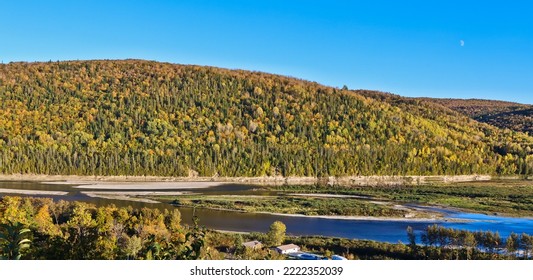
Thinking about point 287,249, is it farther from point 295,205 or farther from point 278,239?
point 295,205

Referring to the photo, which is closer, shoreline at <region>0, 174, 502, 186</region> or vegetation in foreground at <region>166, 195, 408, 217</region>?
vegetation in foreground at <region>166, 195, 408, 217</region>

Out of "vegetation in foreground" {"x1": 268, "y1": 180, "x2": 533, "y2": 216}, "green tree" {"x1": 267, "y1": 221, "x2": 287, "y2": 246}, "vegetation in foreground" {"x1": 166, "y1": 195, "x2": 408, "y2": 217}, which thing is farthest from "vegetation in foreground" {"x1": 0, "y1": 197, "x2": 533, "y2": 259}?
"vegetation in foreground" {"x1": 268, "y1": 180, "x2": 533, "y2": 216}

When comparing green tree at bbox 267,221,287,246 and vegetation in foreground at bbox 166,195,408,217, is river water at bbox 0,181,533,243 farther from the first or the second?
green tree at bbox 267,221,287,246

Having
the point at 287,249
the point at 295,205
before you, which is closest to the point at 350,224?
the point at 295,205

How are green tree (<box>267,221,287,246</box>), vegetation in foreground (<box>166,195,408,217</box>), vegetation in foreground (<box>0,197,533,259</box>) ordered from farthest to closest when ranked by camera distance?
vegetation in foreground (<box>166,195,408,217</box>) < green tree (<box>267,221,287,246</box>) < vegetation in foreground (<box>0,197,533,259</box>)

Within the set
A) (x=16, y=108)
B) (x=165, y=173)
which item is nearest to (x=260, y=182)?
(x=165, y=173)

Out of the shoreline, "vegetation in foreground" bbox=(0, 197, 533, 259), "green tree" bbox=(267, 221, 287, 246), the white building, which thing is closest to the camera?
"vegetation in foreground" bbox=(0, 197, 533, 259)

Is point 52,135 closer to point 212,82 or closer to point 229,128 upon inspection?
point 229,128

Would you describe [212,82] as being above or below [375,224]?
above

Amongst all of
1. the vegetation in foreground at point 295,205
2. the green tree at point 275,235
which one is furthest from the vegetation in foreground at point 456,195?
the green tree at point 275,235
